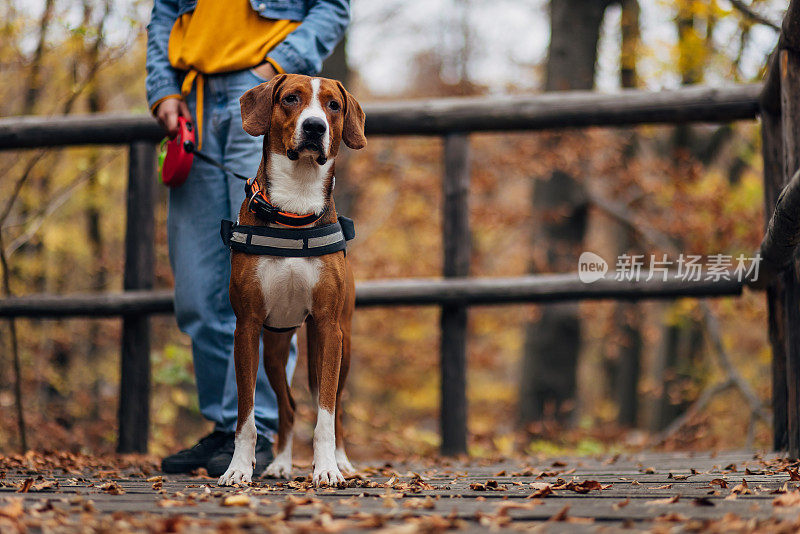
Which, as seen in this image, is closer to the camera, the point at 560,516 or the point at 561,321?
the point at 560,516

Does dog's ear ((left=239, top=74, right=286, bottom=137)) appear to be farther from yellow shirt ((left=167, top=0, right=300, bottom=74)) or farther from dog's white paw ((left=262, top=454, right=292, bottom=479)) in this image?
dog's white paw ((left=262, top=454, right=292, bottom=479))

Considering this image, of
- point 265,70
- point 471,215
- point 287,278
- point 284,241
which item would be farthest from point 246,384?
point 471,215

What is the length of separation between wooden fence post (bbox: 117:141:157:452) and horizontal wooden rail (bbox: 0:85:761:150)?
0.21m

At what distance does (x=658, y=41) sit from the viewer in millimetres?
9781

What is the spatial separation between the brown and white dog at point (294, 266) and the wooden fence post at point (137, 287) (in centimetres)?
187

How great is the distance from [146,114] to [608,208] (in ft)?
23.9

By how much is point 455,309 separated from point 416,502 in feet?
8.64

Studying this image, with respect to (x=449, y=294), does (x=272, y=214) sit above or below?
above

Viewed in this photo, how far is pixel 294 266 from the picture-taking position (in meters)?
3.06

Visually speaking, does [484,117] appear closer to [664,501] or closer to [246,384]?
[246,384]

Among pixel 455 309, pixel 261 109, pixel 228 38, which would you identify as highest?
pixel 228 38

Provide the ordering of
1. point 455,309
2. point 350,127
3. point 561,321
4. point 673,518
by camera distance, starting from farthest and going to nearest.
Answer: point 561,321, point 455,309, point 350,127, point 673,518

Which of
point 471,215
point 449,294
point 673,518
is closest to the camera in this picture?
point 673,518

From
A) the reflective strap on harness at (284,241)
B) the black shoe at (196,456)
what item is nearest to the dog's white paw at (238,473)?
the black shoe at (196,456)
